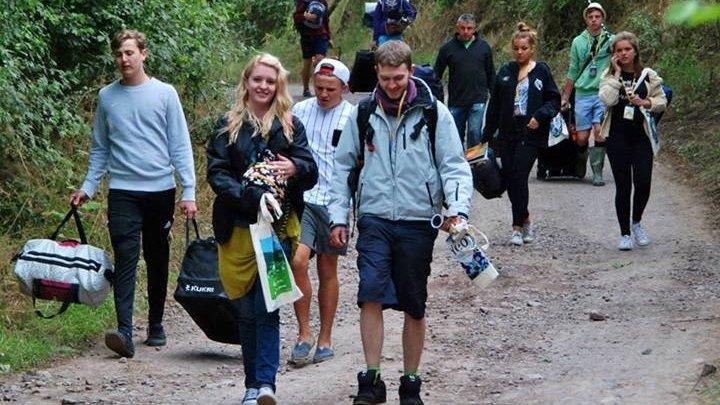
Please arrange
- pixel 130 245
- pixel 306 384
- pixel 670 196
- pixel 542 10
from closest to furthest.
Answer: pixel 306 384, pixel 130 245, pixel 670 196, pixel 542 10

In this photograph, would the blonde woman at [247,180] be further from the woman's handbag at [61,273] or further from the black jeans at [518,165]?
the black jeans at [518,165]

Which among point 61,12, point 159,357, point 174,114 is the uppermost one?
point 61,12

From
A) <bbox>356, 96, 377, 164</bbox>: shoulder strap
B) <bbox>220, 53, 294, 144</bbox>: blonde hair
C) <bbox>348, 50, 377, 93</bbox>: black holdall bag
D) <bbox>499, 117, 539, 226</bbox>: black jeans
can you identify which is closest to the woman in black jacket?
<bbox>499, 117, 539, 226</bbox>: black jeans

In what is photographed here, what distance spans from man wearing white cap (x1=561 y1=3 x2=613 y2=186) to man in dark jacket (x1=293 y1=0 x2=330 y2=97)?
576 cm

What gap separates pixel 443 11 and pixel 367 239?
19.3 metres

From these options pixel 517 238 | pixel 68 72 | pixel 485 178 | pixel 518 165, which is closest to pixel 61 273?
pixel 485 178

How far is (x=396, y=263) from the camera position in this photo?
6441 mm

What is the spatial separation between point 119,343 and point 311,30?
459 inches

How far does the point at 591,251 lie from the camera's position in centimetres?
1139

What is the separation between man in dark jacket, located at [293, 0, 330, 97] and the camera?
746 inches

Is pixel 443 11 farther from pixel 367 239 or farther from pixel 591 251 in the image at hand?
pixel 367 239

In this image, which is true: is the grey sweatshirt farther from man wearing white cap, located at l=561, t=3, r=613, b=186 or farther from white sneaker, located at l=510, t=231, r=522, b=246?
man wearing white cap, located at l=561, t=3, r=613, b=186

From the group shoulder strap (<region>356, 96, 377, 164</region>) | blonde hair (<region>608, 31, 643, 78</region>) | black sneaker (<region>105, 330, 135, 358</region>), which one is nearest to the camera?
shoulder strap (<region>356, 96, 377, 164</region>)

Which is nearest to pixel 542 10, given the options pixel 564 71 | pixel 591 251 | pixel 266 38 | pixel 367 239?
pixel 564 71
